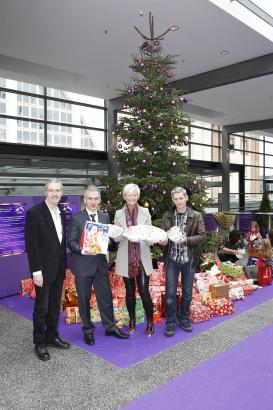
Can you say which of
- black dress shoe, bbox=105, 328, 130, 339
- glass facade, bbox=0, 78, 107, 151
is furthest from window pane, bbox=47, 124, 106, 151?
black dress shoe, bbox=105, 328, 130, 339

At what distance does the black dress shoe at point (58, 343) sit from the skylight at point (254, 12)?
538 cm

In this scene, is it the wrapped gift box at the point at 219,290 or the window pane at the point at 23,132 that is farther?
the window pane at the point at 23,132

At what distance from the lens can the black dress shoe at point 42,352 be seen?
11.0ft

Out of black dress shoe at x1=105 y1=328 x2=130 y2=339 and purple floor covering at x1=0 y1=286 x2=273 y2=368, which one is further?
black dress shoe at x1=105 y1=328 x2=130 y2=339

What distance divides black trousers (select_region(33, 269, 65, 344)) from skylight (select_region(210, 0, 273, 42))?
4997 millimetres

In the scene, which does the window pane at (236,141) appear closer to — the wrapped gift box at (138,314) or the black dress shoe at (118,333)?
the wrapped gift box at (138,314)

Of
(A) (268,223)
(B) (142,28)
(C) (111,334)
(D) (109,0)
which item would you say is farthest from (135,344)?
(A) (268,223)

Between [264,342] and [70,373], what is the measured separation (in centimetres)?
197

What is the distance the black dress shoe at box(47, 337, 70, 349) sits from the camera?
3577 millimetres

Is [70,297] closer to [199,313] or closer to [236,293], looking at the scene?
[199,313]

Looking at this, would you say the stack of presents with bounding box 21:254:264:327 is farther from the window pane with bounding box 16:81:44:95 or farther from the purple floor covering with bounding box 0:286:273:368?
the window pane with bounding box 16:81:44:95

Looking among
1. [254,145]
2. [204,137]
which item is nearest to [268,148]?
[254,145]

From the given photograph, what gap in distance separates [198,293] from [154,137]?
→ 88.5 inches

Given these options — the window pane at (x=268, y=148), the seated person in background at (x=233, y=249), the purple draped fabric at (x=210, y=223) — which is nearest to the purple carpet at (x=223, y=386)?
the seated person in background at (x=233, y=249)
